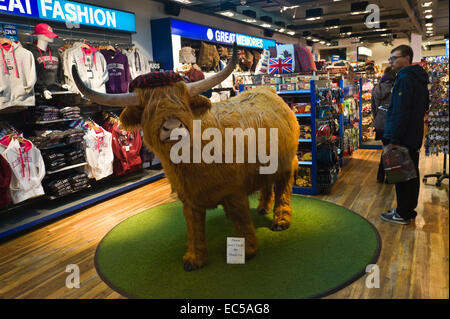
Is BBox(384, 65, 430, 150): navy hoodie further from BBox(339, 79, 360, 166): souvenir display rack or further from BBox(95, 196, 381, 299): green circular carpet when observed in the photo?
BBox(339, 79, 360, 166): souvenir display rack

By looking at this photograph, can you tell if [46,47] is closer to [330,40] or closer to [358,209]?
[358,209]

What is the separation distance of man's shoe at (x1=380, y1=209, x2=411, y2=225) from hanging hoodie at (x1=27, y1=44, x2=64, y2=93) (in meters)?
4.23

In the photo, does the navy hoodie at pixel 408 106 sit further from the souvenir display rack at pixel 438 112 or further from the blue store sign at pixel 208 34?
the blue store sign at pixel 208 34

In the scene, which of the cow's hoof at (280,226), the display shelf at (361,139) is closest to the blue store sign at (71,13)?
the cow's hoof at (280,226)

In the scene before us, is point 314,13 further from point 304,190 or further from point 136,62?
point 304,190

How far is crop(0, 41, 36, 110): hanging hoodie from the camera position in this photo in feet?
12.4

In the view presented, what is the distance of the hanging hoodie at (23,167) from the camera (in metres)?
3.75

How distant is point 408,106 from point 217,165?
1.86 meters

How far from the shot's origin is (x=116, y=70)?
17.0 feet

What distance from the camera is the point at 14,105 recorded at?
3.86 m

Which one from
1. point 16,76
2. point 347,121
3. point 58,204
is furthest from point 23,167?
point 347,121

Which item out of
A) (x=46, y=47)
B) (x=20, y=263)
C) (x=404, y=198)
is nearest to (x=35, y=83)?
(x=46, y=47)

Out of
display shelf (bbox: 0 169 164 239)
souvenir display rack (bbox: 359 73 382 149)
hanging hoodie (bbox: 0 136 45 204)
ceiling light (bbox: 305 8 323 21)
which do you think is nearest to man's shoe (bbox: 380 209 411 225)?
display shelf (bbox: 0 169 164 239)

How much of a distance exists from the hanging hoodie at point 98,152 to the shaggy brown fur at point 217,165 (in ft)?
8.15
